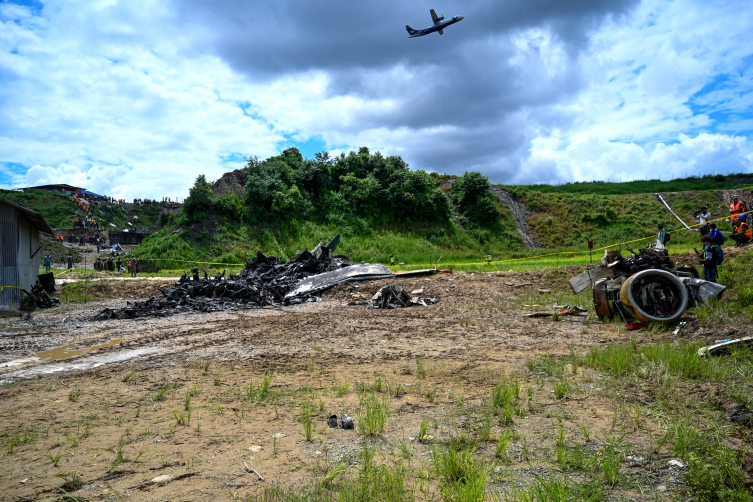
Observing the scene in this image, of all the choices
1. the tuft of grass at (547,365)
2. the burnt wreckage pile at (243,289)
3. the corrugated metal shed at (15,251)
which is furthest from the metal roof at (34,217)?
the tuft of grass at (547,365)

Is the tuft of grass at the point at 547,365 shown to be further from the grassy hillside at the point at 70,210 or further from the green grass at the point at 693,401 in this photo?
the grassy hillside at the point at 70,210

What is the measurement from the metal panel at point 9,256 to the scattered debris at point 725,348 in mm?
20108

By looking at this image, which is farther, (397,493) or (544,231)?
(544,231)

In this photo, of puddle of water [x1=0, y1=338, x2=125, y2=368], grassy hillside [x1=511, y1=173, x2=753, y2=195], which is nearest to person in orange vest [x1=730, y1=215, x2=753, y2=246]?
puddle of water [x1=0, y1=338, x2=125, y2=368]

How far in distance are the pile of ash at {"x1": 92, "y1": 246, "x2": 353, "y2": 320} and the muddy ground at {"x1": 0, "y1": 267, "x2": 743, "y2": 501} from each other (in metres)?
3.23

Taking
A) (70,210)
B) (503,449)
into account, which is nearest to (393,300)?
(503,449)

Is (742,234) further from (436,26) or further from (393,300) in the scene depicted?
(436,26)

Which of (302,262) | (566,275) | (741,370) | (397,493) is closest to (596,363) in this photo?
(741,370)

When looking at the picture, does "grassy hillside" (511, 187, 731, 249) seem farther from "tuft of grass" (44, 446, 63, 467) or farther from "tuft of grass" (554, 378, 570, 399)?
"tuft of grass" (44, 446, 63, 467)

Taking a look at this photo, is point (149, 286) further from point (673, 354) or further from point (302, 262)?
point (673, 354)

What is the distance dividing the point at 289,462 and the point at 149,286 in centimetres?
2042

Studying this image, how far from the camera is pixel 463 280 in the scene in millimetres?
17938

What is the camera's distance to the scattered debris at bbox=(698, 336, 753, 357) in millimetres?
5699

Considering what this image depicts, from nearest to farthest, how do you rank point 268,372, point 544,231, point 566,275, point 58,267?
point 268,372 → point 566,275 → point 58,267 → point 544,231
